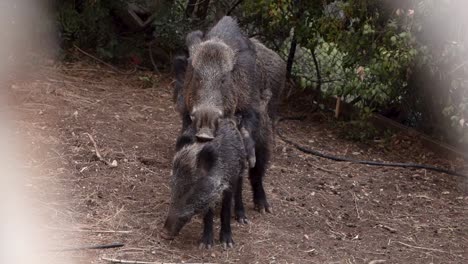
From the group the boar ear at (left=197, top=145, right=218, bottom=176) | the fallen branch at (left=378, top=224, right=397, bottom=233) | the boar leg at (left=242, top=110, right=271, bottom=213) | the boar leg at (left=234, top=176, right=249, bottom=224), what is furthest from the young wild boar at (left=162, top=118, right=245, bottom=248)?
the fallen branch at (left=378, top=224, right=397, bottom=233)

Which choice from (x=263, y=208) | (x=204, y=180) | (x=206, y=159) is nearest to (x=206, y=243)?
(x=204, y=180)

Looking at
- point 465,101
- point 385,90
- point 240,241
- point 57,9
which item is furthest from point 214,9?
point 240,241

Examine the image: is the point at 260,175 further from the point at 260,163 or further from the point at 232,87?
the point at 232,87

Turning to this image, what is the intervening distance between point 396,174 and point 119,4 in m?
3.97

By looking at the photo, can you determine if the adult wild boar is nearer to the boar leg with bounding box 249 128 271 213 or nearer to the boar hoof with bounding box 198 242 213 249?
the boar leg with bounding box 249 128 271 213

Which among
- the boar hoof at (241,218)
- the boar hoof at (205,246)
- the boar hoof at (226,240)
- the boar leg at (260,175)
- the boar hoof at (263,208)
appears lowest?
the boar hoof at (205,246)

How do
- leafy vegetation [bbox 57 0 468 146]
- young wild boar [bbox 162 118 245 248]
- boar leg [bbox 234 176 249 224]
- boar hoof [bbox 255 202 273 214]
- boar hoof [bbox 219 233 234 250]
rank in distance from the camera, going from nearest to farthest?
young wild boar [bbox 162 118 245 248]
boar hoof [bbox 219 233 234 250]
boar leg [bbox 234 176 249 224]
boar hoof [bbox 255 202 273 214]
leafy vegetation [bbox 57 0 468 146]

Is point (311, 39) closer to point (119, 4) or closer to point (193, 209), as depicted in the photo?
point (119, 4)

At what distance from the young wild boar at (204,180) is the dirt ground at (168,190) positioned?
6.8 inches

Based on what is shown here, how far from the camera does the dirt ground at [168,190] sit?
18.8 ft

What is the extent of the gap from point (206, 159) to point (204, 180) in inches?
5.9

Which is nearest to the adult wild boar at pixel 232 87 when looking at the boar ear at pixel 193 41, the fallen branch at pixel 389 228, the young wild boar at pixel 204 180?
the boar ear at pixel 193 41

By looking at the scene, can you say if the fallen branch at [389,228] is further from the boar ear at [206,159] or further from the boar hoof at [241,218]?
the boar ear at [206,159]

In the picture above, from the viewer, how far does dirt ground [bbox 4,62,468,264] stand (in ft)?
18.8
